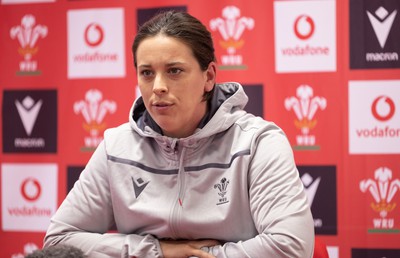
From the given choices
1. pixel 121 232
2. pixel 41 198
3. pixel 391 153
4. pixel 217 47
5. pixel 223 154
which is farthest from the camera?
pixel 41 198

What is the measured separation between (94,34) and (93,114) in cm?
49

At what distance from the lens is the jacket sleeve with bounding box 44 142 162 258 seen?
196cm

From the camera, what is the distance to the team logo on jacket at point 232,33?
3.22m

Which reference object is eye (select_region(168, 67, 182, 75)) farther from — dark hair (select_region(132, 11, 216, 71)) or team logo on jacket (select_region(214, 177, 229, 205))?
team logo on jacket (select_region(214, 177, 229, 205))

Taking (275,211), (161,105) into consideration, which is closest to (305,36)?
(161,105)

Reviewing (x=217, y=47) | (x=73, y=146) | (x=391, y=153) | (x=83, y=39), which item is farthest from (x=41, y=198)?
(x=391, y=153)

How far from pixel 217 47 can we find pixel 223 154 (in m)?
1.37

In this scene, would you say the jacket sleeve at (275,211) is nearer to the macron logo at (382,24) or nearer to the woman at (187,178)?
the woman at (187,178)

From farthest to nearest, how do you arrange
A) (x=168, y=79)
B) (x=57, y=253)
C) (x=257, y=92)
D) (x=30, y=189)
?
1. (x=30, y=189)
2. (x=257, y=92)
3. (x=168, y=79)
4. (x=57, y=253)

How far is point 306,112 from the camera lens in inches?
124

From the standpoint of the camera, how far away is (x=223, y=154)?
2.01m

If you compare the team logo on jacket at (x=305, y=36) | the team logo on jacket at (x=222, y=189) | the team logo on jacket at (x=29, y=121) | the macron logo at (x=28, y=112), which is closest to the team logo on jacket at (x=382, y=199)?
the team logo on jacket at (x=305, y=36)

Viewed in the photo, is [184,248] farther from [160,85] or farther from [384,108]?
[384,108]

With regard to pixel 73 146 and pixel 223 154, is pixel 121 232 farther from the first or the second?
pixel 73 146
